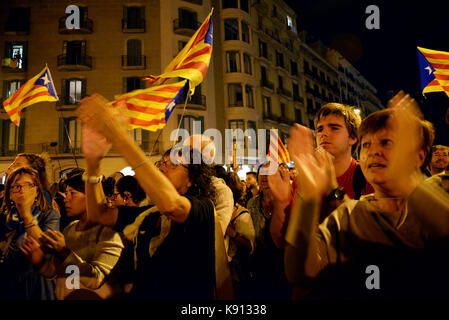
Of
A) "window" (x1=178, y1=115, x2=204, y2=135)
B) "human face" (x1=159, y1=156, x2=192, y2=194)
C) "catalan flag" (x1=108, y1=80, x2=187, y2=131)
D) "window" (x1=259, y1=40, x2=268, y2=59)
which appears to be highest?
"window" (x1=259, y1=40, x2=268, y2=59)

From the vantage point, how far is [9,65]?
19484mm

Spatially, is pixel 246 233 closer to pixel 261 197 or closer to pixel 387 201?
pixel 261 197

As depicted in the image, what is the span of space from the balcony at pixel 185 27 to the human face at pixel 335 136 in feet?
67.7

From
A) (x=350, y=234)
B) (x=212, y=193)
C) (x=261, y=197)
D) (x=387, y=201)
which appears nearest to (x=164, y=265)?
(x=212, y=193)

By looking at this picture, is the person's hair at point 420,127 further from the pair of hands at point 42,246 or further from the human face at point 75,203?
the human face at point 75,203

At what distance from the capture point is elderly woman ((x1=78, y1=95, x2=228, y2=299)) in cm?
154

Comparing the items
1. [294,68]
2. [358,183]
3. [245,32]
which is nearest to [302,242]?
[358,183]

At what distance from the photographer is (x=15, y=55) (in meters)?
19.9

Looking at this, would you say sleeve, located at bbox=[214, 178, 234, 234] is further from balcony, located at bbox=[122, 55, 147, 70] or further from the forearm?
balcony, located at bbox=[122, 55, 147, 70]

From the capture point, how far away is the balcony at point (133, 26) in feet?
67.4

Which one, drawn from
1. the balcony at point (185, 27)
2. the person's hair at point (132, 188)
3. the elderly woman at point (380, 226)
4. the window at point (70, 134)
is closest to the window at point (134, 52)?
the balcony at point (185, 27)

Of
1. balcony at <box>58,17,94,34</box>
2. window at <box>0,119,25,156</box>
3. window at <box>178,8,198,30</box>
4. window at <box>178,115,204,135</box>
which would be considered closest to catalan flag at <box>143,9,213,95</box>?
window at <box>178,115,204,135</box>

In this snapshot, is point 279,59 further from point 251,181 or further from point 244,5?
point 251,181

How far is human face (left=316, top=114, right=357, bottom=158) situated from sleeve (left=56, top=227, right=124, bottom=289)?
1716mm
